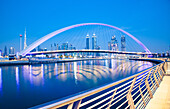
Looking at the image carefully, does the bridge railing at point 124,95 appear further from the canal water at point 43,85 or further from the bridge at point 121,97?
the canal water at point 43,85

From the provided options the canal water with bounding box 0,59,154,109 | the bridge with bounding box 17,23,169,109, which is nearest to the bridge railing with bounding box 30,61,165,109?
the bridge with bounding box 17,23,169,109

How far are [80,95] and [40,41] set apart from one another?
138 feet

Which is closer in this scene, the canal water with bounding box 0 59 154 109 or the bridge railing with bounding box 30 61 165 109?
the bridge railing with bounding box 30 61 165 109

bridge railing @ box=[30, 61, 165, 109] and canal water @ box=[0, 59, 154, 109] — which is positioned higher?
bridge railing @ box=[30, 61, 165, 109]

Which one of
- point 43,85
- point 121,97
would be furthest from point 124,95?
point 43,85

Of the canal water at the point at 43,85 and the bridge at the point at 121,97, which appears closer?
the bridge at the point at 121,97

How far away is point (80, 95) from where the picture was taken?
1213 millimetres

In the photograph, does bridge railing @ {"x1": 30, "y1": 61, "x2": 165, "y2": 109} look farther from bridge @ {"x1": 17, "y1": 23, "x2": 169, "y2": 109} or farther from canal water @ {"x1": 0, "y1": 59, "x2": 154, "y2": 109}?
canal water @ {"x1": 0, "y1": 59, "x2": 154, "y2": 109}

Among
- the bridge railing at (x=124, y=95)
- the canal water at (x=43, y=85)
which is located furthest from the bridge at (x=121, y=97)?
the canal water at (x=43, y=85)

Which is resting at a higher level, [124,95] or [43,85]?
[124,95]

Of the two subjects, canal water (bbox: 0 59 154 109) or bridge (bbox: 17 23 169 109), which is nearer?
bridge (bbox: 17 23 169 109)

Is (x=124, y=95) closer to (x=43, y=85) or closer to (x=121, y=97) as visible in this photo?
(x=121, y=97)

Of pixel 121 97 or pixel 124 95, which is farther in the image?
pixel 121 97

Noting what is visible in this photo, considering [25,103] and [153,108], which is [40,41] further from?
[153,108]
